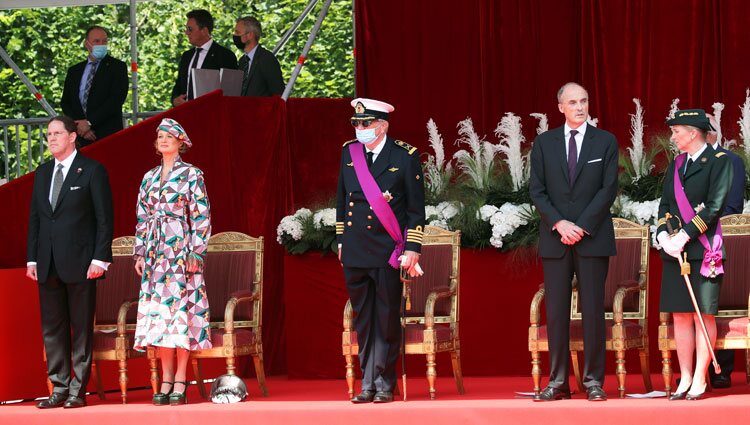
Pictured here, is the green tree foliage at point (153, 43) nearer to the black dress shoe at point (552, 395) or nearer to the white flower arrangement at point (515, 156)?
the white flower arrangement at point (515, 156)

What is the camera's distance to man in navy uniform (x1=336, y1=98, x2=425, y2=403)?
6.76 meters

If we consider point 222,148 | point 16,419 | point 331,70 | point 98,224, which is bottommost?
point 16,419

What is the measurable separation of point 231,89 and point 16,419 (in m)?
3.43

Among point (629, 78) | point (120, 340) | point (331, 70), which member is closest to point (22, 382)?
point (120, 340)

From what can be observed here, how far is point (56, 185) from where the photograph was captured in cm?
731

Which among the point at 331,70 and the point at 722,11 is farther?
the point at 331,70

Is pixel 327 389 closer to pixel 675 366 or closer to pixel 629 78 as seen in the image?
pixel 675 366

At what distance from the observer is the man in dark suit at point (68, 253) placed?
7156 millimetres

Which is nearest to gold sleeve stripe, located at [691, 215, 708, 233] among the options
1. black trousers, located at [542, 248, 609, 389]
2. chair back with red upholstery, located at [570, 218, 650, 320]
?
black trousers, located at [542, 248, 609, 389]

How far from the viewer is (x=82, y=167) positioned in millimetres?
7277

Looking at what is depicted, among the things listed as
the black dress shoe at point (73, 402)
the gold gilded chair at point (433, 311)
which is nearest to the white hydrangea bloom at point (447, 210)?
the gold gilded chair at point (433, 311)

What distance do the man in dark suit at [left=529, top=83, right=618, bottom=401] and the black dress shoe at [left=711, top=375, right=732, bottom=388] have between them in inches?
39.4

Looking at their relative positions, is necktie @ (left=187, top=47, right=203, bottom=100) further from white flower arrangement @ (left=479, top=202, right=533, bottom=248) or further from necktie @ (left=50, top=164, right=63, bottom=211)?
white flower arrangement @ (left=479, top=202, right=533, bottom=248)

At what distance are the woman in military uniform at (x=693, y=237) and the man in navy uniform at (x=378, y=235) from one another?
4.26ft
